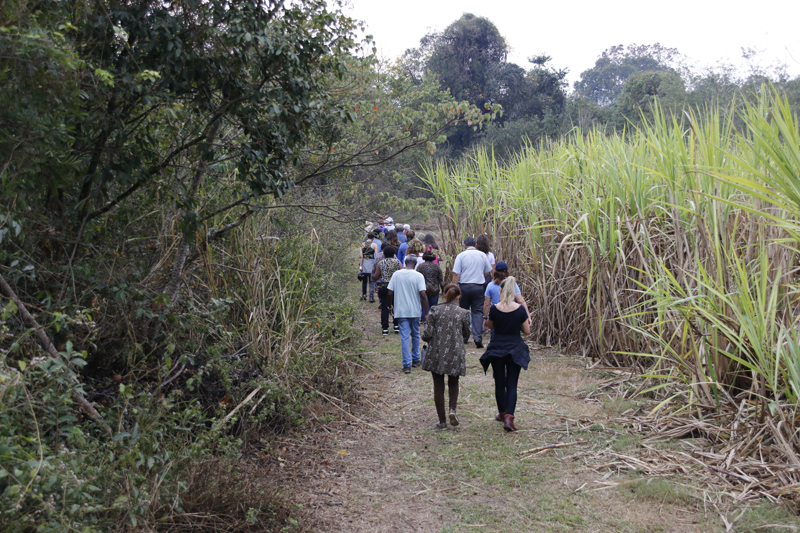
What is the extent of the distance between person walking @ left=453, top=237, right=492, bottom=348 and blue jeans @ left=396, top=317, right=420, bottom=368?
3.84ft

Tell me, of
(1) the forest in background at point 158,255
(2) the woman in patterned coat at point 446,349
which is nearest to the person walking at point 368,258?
(1) the forest in background at point 158,255

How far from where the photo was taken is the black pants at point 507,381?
5.60 m

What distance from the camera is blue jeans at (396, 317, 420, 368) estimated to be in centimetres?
784

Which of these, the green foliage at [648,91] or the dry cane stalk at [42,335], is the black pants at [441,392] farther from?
the green foliage at [648,91]

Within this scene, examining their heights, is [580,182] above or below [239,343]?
above

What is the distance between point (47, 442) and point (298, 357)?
299 cm

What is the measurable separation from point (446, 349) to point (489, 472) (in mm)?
1300

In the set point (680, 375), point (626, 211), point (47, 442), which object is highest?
point (626, 211)

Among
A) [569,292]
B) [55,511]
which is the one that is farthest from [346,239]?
[55,511]

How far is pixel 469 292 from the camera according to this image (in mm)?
9039

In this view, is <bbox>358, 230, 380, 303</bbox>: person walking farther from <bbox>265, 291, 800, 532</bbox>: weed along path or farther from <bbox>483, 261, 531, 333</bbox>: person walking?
Result: <bbox>265, 291, 800, 532</bbox>: weed along path

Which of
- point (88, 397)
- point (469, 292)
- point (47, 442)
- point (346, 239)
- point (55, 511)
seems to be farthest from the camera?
point (346, 239)

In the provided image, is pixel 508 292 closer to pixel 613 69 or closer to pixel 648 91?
pixel 648 91

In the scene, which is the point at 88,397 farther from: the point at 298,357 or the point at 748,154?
the point at 748,154
